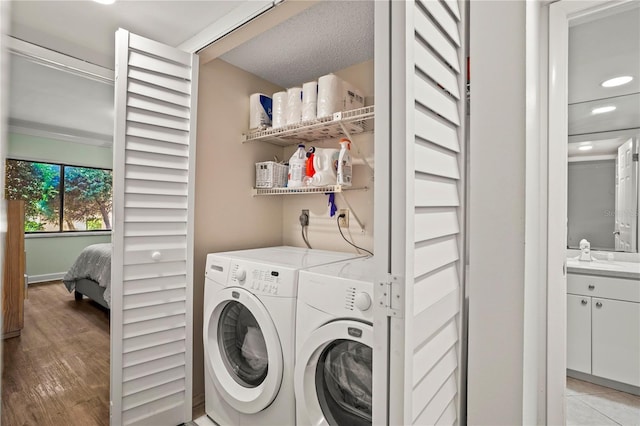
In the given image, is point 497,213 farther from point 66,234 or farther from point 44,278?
point 44,278

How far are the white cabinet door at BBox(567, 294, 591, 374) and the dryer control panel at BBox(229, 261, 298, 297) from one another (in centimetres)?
186

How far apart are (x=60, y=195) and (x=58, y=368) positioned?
325 cm

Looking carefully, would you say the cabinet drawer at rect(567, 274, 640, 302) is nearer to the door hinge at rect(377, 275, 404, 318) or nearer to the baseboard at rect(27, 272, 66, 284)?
the door hinge at rect(377, 275, 404, 318)

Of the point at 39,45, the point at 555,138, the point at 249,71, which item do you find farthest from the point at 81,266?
the point at 555,138

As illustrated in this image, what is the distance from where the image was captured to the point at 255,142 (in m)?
2.53

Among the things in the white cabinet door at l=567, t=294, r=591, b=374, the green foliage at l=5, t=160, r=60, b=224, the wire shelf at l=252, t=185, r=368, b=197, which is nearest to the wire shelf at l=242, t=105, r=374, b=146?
the wire shelf at l=252, t=185, r=368, b=197

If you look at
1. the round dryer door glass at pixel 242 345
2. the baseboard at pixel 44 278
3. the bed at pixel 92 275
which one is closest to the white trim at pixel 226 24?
the round dryer door glass at pixel 242 345

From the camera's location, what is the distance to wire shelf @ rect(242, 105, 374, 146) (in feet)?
6.21

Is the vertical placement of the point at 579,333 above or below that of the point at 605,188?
below

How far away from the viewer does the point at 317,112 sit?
2.04 meters

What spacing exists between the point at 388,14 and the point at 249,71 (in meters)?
1.84

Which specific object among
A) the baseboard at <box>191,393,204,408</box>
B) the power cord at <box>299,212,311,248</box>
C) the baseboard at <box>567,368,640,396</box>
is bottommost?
the baseboard at <box>191,393,204,408</box>

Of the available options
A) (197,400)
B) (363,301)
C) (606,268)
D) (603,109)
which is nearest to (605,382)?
(606,268)

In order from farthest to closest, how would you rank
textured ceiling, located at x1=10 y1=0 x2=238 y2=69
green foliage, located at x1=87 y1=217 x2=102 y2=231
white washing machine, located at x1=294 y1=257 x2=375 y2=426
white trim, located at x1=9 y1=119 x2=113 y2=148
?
green foliage, located at x1=87 y1=217 x2=102 y2=231
white trim, located at x1=9 y1=119 x2=113 y2=148
textured ceiling, located at x1=10 y1=0 x2=238 y2=69
white washing machine, located at x1=294 y1=257 x2=375 y2=426
